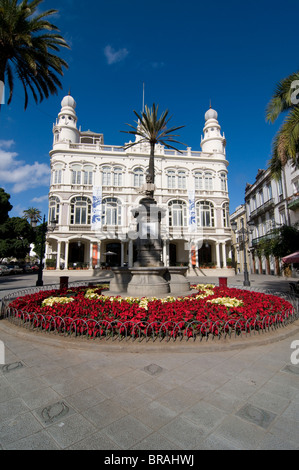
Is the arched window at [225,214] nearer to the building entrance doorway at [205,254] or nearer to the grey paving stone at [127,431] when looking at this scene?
the building entrance doorway at [205,254]

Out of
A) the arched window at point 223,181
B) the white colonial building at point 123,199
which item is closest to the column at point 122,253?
the white colonial building at point 123,199

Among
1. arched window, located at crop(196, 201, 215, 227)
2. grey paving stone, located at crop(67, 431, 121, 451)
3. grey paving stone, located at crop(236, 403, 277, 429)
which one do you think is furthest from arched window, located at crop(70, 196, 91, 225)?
grey paving stone, located at crop(236, 403, 277, 429)

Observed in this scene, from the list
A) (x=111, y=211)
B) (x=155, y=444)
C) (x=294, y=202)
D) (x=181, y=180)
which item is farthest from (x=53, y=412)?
(x=181, y=180)

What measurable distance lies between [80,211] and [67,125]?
14.8m

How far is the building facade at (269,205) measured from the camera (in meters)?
26.5

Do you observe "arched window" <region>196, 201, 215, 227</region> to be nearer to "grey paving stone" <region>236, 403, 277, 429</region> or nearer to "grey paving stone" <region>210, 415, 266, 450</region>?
"grey paving stone" <region>236, 403, 277, 429</region>

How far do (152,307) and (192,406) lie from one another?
3800mm

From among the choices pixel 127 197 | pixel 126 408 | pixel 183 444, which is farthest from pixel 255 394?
pixel 127 197

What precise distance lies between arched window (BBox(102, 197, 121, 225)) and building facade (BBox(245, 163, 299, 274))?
736 inches

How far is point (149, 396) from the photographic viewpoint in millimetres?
3393

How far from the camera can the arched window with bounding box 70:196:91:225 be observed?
1321 inches

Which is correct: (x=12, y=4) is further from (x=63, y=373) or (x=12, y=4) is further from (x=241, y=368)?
(x=241, y=368)

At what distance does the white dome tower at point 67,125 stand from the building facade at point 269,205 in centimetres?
3039
